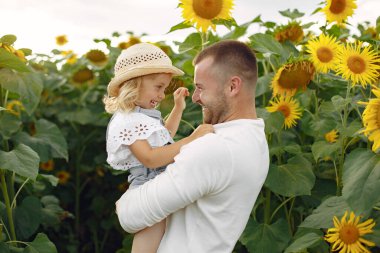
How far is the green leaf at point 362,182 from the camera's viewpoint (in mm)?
2322

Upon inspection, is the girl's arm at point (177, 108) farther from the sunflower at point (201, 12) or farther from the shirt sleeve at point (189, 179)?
the sunflower at point (201, 12)

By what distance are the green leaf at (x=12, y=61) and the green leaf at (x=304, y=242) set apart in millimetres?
1246

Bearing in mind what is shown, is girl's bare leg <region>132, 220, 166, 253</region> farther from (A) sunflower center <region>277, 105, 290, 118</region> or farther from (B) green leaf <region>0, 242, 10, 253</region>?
(A) sunflower center <region>277, 105, 290, 118</region>

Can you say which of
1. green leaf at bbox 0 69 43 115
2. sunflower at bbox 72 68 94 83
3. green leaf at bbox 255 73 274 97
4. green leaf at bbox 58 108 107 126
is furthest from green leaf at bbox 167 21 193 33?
sunflower at bbox 72 68 94 83

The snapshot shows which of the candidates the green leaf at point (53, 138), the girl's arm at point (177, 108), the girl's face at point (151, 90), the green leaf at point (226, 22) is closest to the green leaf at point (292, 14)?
the green leaf at point (226, 22)

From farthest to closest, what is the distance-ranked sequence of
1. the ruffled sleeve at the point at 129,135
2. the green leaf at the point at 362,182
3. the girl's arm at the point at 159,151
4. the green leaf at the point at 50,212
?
the green leaf at the point at 50,212, the green leaf at the point at 362,182, the ruffled sleeve at the point at 129,135, the girl's arm at the point at 159,151

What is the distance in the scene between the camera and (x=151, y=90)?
2.11m

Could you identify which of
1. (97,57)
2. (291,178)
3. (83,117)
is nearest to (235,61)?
(291,178)

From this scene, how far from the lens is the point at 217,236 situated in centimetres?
194

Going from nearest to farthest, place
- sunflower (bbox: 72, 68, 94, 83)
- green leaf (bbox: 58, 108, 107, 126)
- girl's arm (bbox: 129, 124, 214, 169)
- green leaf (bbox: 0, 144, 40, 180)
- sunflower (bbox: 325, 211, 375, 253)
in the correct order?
girl's arm (bbox: 129, 124, 214, 169)
sunflower (bbox: 325, 211, 375, 253)
green leaf (bbox: 0, 144, 40, 180)
green leaf (bbox: 58, 108, 107, 126)
sunflower (bbox: 72, 68, 94, 83)

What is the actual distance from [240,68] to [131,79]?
409 millimetres

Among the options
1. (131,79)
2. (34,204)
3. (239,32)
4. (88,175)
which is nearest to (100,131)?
(88,175)

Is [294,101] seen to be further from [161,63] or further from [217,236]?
[217,236]

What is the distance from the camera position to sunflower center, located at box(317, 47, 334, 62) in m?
3.04
